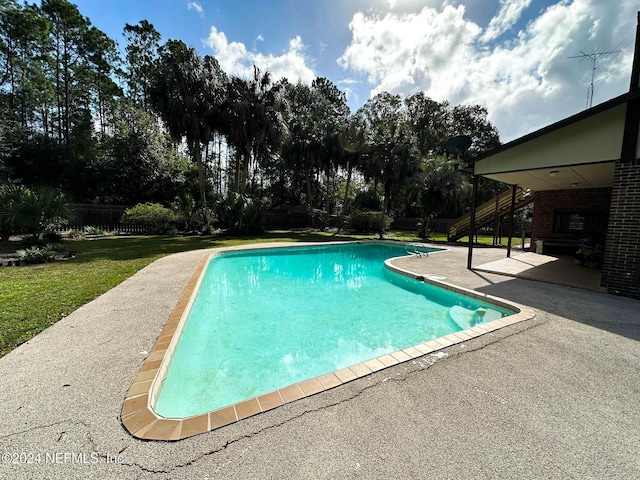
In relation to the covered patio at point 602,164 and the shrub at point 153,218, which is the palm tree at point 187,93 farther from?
the covered patio at point 602,164

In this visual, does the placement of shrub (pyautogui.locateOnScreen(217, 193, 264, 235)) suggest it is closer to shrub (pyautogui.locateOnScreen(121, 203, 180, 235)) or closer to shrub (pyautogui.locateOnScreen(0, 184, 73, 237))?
shrub (pyautogui.locateOnScreen(121, 203, 180, 235))

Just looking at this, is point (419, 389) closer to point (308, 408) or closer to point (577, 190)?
point (308, 408)

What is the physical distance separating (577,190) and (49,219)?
17691 millimetres

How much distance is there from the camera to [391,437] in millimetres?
1795

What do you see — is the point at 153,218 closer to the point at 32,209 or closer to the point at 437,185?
the point at 32,209

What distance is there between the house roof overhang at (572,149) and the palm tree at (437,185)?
8.38 m

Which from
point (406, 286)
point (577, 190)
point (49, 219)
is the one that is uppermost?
point (577, 190)

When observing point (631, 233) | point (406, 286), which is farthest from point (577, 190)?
point (406, 286)

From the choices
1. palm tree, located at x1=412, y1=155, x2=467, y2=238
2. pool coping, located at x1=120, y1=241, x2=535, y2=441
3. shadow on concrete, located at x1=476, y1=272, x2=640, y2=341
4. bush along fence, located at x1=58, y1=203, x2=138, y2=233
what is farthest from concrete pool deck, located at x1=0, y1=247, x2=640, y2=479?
bush along fence, located at x1=58, y1=203, x2=138, y2=233

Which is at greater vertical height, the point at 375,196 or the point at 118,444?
the point at 375,196

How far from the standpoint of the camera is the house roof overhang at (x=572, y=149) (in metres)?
5.15

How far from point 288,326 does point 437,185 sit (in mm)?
14214

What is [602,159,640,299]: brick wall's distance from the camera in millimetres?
5008

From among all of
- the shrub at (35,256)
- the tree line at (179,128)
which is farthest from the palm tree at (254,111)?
the shrub at (35,256)
